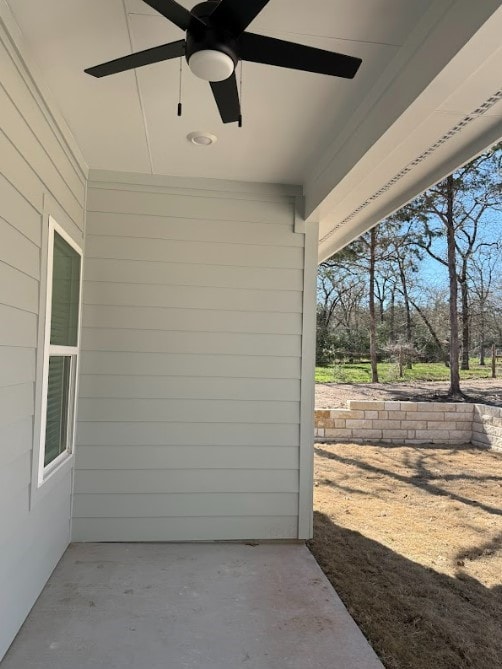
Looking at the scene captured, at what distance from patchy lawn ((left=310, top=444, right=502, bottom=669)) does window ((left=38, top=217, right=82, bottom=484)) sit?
1.87 metres

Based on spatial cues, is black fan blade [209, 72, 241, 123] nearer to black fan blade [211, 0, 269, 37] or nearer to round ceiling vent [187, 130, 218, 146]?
black fan blade [211, 0, 269, 37]

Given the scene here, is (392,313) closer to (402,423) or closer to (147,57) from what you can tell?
(402,423)

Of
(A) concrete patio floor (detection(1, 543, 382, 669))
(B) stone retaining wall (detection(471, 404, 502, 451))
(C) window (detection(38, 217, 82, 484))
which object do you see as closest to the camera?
(A) concrete patio floor (detection(1, 543, 382, 669))

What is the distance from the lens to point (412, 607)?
2.54 metres

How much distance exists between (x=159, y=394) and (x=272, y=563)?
53.5 inches

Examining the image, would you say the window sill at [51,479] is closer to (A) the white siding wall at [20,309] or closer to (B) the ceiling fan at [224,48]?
(A) the white siding wall at [20,309]

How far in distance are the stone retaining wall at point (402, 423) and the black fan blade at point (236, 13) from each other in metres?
6.05

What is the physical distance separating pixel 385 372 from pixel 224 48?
8.56 meters

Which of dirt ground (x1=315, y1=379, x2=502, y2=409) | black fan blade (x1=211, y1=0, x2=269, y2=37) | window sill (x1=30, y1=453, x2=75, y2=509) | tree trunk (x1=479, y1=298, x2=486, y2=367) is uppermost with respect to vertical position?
black fan blade (x1=211, y1=0, x2=269, y2=37)

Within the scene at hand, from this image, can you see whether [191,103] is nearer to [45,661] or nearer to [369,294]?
[45,661]

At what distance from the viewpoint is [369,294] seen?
9.65 metres

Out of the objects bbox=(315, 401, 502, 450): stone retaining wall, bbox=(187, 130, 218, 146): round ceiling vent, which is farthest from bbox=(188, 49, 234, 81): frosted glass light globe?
bbox=(315, 401, 502, 450): stone retaining wall

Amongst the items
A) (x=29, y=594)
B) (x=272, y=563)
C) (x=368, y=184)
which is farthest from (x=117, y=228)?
(x=272, y=563)

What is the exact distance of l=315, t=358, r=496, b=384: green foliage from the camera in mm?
8977
